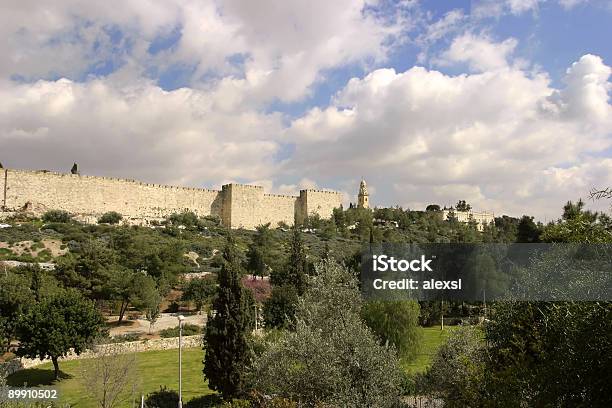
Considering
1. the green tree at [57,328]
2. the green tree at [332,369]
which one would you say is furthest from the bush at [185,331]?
the green tree at [332,369]

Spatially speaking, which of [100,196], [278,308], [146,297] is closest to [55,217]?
[100,196]

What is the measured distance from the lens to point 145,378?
20703 mm

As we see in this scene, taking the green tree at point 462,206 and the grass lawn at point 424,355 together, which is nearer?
the grass lawn at point 424,355

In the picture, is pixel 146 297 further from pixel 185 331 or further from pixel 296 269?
pixel 296 269

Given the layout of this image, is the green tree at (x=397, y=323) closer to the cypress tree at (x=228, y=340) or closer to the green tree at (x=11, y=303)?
the cypress tree at (x=228, y=340)

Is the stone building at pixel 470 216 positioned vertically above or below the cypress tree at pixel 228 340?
above

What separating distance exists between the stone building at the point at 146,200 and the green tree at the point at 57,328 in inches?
1599

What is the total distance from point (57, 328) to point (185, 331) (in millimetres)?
9474

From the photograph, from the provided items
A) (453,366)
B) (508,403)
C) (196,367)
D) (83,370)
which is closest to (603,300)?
(508,403)

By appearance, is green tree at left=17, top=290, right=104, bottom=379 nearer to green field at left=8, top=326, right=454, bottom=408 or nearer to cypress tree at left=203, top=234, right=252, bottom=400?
green field at left=8, top=326, right=454, bottom=408

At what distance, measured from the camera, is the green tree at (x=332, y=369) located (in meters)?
11.0

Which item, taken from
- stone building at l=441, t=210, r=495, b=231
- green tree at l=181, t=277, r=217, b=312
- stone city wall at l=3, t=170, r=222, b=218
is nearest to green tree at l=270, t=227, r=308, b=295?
green tree at l=181, t=277, r=217, b=312

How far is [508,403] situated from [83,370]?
15.0 m

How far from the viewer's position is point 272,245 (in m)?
54.6
